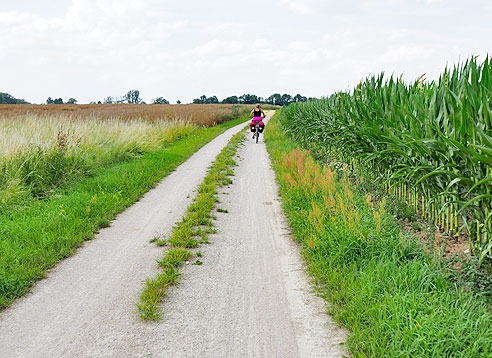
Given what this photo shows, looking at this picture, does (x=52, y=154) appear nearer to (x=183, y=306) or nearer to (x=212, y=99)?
(x=183, y=306)

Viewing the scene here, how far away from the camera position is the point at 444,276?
3969mm

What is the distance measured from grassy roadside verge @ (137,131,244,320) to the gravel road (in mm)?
116

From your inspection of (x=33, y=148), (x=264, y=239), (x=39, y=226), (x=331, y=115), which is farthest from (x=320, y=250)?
(x=33, y=148)

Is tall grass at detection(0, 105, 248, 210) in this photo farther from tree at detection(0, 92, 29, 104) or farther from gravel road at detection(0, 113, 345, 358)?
tree at detection(0, 92, 29, 104)

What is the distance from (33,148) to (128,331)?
750 centimetres

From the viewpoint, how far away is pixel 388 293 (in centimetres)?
380

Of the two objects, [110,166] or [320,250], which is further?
[110,166]

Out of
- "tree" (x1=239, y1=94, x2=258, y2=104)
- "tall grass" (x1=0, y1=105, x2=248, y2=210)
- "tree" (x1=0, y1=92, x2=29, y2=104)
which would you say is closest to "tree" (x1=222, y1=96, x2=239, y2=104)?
"tree" (x1=239, y1=94, x2=258, y2=104)

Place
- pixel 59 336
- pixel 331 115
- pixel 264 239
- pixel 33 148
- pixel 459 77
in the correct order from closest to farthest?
pixel 59 336, pixel 459 77, pixel 264 239, pixel 33 148, pixel 331 115

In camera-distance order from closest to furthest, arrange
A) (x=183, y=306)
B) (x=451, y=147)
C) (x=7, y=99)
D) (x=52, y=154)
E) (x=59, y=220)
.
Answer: (x=183, y=306), (x=451, y=147), (x=59, y=220), (x=52, y=154), (x=7, y=99)

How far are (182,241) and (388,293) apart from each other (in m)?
3.04

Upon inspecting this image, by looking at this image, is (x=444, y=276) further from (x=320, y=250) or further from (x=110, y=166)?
(x=110, y=166)

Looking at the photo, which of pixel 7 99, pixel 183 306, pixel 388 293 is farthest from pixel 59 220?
pixel 7 99

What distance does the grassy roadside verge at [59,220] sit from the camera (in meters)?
4.77
